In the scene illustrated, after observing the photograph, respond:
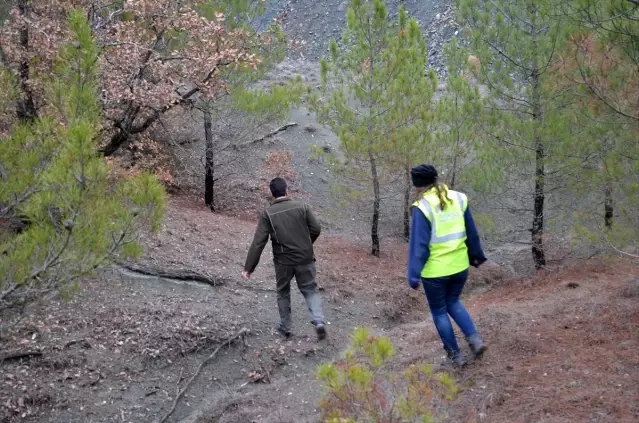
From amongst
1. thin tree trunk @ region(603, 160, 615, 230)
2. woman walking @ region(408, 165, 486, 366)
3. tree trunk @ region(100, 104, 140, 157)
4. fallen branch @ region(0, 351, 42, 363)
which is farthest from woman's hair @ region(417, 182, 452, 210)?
tree trunk @ region(100, 104, 140, 157)

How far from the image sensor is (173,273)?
27.7 ft

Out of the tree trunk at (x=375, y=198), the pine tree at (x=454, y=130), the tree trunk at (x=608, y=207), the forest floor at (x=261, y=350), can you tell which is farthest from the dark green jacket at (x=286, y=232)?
the pine tree at (x=454, y=130)

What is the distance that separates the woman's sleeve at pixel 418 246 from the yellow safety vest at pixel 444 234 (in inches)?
1.6

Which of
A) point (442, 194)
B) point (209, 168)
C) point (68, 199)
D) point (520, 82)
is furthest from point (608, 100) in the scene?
point (209, 168)

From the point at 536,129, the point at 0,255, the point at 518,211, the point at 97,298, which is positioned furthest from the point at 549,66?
the point at 0,255

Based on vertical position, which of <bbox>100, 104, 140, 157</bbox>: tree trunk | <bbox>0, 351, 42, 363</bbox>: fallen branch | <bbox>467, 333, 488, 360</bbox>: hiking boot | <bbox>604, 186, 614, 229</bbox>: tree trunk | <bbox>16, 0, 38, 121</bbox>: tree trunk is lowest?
<bbox>0, 351, 42, 363</bbox>: fallen branch

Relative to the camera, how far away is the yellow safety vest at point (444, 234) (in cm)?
472

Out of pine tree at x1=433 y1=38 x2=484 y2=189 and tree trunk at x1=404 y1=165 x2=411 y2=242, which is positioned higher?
pine tree at x1=433 y1=38 x2=484 y2=189

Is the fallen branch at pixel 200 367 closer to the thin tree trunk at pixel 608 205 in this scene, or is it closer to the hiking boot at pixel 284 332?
the hiking boot at pixel 284 332

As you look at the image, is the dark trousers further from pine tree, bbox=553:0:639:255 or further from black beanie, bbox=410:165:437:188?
pine tree, bbox=553:0:639:255

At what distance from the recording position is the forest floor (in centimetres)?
468

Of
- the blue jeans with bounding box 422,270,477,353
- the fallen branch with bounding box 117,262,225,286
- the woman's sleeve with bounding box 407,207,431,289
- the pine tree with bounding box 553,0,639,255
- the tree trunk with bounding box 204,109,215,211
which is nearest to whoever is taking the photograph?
the woman's sleeve with bounding box 407,207,431,289

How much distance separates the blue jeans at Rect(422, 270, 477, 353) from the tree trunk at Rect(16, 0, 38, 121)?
5111 mm

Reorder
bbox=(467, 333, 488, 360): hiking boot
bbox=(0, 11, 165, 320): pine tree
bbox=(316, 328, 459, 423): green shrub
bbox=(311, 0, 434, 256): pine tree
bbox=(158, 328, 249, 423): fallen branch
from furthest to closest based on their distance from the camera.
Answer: bbox=(311, 0, 434, 256): pine tree, bbox=(158, 328, 249, 423): fallen branch, bbox=(467, 333, 488, 360): hiking boot, bbox=(0, 11, 165, 320): pine tree, bbox=(316, 328, 459, 423): green shrub
